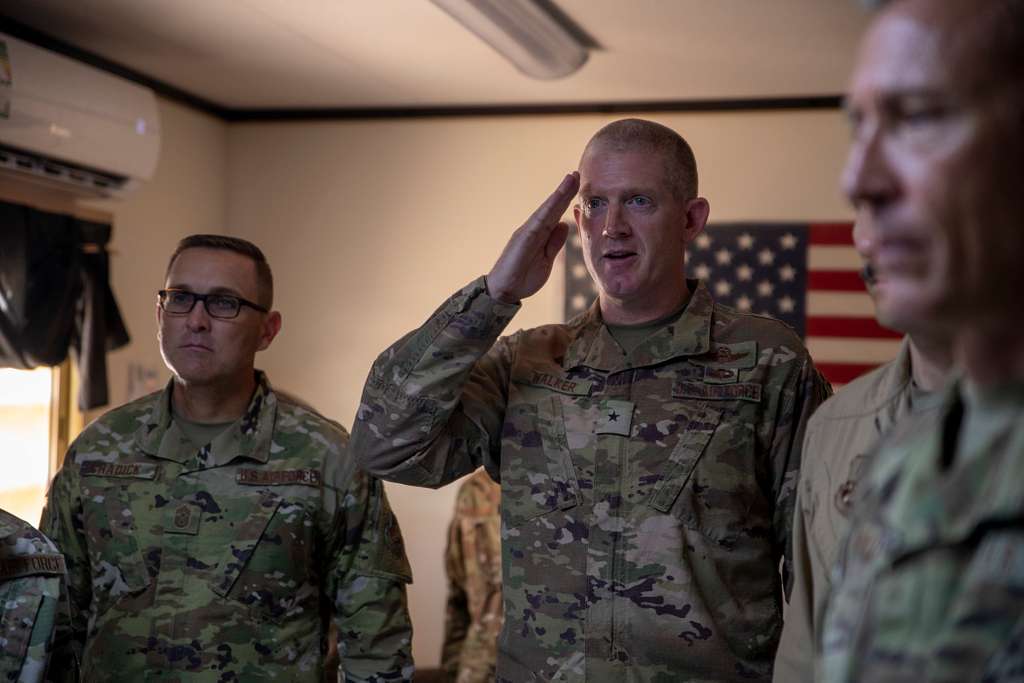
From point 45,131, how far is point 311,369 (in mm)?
1950

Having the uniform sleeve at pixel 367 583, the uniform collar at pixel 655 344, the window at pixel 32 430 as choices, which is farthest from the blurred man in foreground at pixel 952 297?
the window at pixel 32 430

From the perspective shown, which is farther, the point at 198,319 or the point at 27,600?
the point at 198,319

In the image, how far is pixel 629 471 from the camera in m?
1.81

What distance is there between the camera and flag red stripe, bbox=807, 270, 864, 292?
16.4 feet

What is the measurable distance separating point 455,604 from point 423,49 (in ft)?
6.60

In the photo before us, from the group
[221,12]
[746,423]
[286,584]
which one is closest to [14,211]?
[221,12]

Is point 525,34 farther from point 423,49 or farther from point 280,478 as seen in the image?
point 280,478

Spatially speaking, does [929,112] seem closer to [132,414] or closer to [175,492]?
[175,492]

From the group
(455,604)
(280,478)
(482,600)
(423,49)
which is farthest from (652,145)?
(423,49)

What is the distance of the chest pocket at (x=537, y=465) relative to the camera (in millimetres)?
1843

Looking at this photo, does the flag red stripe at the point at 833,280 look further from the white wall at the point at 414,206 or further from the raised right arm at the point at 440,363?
the raised right arm at the point at 440,363

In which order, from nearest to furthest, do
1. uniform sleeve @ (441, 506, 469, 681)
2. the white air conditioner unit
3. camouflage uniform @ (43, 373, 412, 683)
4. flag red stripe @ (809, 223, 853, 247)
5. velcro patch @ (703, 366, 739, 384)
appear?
velcro patch @ (703, 366, 739, 384) → camouflage uniform @ (43, 373, 412, 683) → the white air conditioner unit → uniform sleeve @ (441, 506, 469, 681) → flag red stripe @ (809, 223, 853, 247)

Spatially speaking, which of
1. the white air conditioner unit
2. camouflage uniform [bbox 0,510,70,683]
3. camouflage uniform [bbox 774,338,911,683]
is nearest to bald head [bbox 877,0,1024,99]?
camouflage uniform [bbox 774,338,911,683]

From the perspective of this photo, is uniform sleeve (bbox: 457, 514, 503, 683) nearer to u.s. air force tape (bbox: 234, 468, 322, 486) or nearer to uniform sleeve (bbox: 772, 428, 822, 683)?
u.s. air force tape (bbox: 234, 468, 322, 486)
